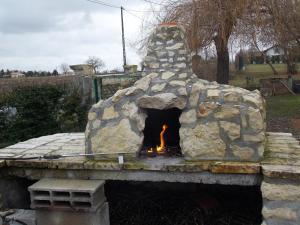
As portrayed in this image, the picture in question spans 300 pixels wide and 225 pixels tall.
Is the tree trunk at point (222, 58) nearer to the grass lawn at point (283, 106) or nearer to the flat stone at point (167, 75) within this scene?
the grass lawn at point (283, 106)

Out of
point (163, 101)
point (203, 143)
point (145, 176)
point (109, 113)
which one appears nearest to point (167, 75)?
point (163, 101)

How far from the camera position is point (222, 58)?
1365 centimetres

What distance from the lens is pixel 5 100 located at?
29.9ft

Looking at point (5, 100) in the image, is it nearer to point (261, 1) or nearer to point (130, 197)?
point (130, 197)

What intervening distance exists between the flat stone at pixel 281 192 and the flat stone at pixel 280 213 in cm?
13

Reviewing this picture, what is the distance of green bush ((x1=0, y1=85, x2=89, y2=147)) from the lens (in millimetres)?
9188

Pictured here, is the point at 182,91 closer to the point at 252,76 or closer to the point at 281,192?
the point at 281,192

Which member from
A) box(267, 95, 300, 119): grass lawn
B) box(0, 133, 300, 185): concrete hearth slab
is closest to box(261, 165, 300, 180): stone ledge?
box(0, 133, 300, 185): concrete hearth slab

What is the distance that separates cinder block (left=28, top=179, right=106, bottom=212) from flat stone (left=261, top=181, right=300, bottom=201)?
2037 millimetres

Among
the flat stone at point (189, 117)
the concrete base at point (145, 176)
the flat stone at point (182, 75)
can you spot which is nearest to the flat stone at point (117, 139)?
the concrete base at point (145, 176)

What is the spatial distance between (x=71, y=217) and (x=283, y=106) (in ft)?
41.0

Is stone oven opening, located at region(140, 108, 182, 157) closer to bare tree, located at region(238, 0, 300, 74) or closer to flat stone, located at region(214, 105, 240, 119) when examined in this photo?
flat stone, located at region(214, 105, 240, 119)

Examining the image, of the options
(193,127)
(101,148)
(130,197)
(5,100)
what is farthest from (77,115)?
(193,127)

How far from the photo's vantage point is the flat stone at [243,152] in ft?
16.5
